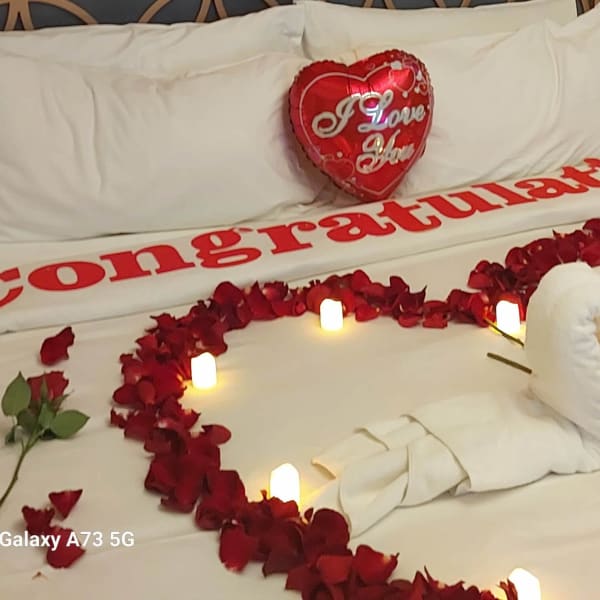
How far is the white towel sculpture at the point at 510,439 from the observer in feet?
3.36

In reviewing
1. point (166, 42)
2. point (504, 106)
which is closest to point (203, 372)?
point (166, 42)

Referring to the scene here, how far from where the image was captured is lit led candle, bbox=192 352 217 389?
127 centimetres

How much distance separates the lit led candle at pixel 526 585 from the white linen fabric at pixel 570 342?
25cm

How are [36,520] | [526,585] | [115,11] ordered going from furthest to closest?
1. [115,11]
2. [36,520]
3. [526,585]

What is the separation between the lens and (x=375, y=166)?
180 cm

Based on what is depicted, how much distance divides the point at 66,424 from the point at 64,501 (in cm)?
15

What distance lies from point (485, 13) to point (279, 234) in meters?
0.89

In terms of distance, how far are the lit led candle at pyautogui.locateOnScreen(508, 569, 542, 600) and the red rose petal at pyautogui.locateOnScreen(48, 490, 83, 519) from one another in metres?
0.48

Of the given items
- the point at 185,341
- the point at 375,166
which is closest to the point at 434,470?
the point at 185,341

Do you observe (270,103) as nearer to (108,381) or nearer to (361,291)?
(361,291)

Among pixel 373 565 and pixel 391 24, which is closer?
pixel 373 565

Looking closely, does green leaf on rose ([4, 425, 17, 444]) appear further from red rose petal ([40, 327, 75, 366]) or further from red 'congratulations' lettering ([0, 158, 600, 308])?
red 'congratulations' lettering ([0, 158, 600, 308])

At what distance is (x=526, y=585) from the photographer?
0.88 metres

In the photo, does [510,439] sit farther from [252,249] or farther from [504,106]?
[504,106]
